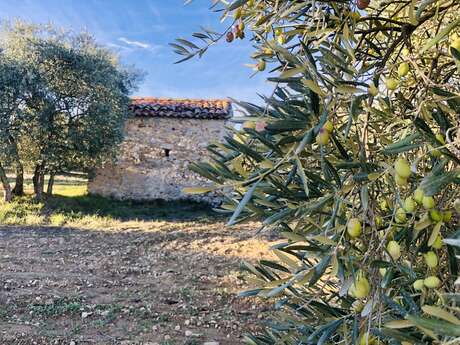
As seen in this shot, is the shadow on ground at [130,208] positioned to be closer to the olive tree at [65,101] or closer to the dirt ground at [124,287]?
the olive tree at [65,101]

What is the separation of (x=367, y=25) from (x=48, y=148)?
799 centimetres

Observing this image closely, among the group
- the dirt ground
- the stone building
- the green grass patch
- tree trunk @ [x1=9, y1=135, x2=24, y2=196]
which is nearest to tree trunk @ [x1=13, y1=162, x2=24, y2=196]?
tree trunk @ [x1=9, y1=135, x2=24, y2=196]

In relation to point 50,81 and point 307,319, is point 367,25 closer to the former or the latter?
point 307,319

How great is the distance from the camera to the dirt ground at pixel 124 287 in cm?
298

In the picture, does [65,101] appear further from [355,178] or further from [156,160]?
[355,178]

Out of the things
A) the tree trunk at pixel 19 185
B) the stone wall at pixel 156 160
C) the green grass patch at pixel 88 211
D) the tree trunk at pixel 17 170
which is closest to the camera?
the green grass patch at pixel 88 211

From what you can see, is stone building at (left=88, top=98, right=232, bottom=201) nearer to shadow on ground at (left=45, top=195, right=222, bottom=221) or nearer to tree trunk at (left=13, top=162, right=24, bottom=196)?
shadow on ground at (left=45, top=195, right=222, bottom=221)

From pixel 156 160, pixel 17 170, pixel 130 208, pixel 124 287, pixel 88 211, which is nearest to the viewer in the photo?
pixel 124 287

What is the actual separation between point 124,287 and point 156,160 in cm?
590

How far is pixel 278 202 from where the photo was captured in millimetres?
906

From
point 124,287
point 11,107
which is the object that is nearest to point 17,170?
point 11,107

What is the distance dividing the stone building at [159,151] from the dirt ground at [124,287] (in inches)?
120

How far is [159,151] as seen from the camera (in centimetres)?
973

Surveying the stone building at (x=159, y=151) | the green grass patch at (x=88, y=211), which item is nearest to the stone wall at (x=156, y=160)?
the stone building at (x=159, y=151)
